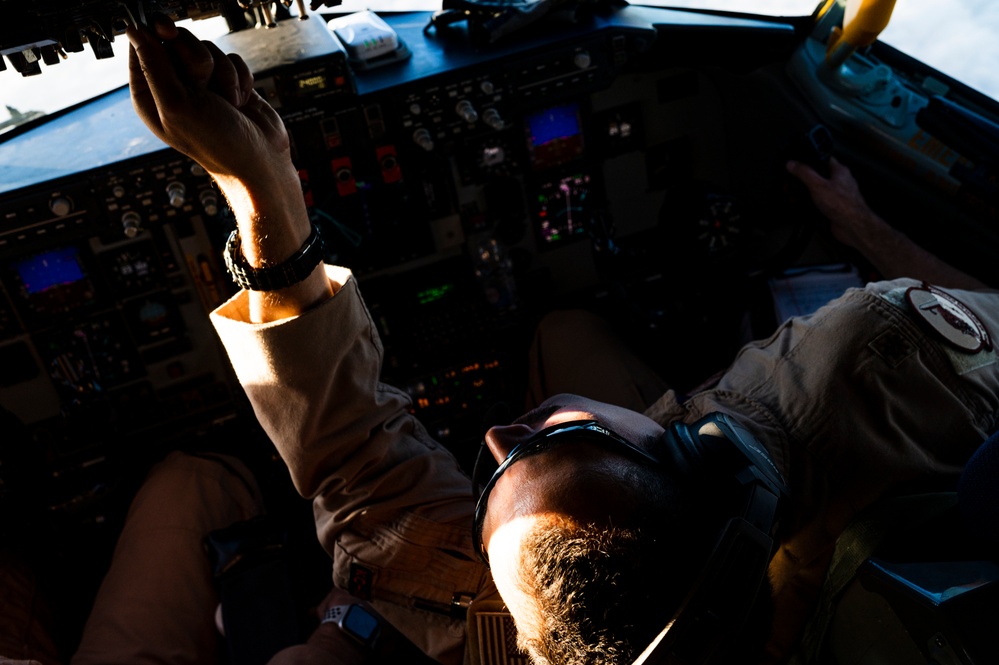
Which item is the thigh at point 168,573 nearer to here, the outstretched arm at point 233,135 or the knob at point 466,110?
the outstretched arm at point 233,135

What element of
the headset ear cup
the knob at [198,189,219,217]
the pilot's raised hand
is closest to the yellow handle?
the pilot's raised hand

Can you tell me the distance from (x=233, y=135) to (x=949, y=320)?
116 centimetres

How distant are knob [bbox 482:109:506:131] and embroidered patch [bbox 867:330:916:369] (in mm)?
1227

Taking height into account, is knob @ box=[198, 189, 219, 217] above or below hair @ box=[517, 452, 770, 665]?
above

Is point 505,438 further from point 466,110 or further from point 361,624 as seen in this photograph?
point 466,110

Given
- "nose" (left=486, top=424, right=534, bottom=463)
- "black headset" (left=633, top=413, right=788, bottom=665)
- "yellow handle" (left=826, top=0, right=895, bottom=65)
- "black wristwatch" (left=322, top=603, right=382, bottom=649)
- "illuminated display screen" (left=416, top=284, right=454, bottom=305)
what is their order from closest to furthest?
"black headset" (left=633, top=413, right=788, bottom=665)
"nose" (left=486, top=424, right=534, bottom=463)
"black wristwatch" (left=322, top=603, right=382, bottom=649)
"yellow handle" (left=826, top=0, right=895, bottom=65)
"illuminated display screen" (left=416, top=284, right=454, bottom=305)

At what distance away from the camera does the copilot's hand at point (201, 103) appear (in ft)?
2.62

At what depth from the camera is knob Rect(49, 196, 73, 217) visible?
1635mm

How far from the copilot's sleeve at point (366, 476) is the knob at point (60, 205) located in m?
0.87

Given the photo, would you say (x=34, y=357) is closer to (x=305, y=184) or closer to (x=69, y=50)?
(x=305, y=184)

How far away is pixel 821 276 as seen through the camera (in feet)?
6.96

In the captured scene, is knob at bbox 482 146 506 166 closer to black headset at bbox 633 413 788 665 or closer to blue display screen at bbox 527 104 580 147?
blue display screen at bbox 527 104 580 147

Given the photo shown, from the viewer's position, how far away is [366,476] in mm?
1221

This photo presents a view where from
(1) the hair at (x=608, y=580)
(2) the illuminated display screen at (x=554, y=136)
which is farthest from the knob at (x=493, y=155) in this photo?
(1) the hair at (x=608, y=580)
